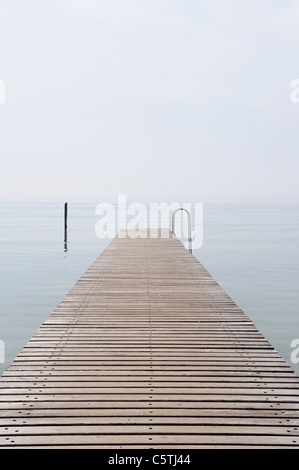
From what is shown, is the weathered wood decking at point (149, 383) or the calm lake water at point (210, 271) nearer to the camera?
the weathered wood decking at point (149, 383)

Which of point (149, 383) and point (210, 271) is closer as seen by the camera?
point (149, 383)

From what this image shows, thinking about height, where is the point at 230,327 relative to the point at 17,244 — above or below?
below

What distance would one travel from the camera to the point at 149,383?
433 cm

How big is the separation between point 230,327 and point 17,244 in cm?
2027

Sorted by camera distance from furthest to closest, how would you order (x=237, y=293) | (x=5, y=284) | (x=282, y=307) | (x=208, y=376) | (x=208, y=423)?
1. (x=5, y=284)
2. (x=237, y=293)
3. (x=282, y=307)
4. (x=208, y=376)
5. (x=208, y=423)

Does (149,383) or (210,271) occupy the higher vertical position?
(210,271)

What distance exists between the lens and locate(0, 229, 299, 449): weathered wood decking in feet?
11.4

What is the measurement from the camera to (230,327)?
20.6 feet

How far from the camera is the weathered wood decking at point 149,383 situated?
3.48m

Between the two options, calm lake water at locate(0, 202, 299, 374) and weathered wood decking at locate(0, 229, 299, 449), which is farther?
calm lake water at locate(0, 202, 299, 374)
